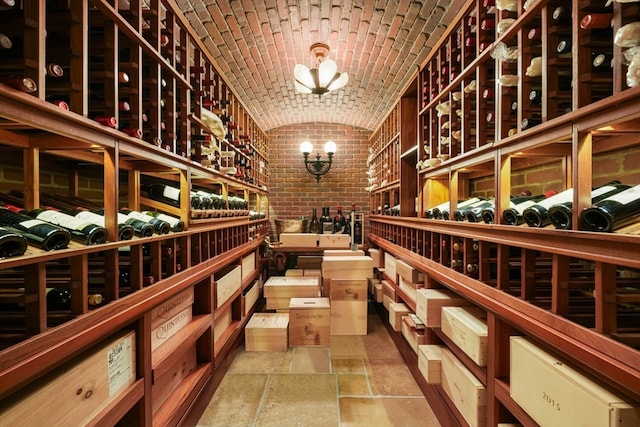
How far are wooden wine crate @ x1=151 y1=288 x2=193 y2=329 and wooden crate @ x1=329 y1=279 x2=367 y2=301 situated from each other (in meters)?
1.60

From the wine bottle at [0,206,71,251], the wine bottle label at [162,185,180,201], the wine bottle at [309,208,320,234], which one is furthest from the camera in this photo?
the wine bottle at [309,208,320,234]

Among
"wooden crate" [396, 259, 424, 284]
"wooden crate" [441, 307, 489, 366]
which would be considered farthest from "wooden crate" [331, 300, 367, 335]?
"wooden crate" [441, 307, 489, 366]

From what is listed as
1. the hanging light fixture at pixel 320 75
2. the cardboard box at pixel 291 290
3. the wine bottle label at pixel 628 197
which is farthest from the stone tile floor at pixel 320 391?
the hanging light fixture at pixel 320 75

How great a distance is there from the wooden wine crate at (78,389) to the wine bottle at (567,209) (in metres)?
1.64

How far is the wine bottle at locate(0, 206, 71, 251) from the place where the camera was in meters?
0.91

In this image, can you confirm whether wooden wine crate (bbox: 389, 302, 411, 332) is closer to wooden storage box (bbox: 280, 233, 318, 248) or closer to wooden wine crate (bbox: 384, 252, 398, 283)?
wooden wine crate (bbox: 384, 252, 398, 283)

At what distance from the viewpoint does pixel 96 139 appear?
3.82ft

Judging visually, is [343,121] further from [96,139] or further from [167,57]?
[96,139]

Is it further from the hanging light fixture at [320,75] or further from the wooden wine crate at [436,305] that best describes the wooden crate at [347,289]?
the hanging light fixture at [320,75]

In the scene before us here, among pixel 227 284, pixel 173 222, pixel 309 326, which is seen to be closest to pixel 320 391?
pixel 309 326

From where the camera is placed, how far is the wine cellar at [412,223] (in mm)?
891

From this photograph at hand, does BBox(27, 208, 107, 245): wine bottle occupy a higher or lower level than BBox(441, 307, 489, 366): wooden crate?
higher

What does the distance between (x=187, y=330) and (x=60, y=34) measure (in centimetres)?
163

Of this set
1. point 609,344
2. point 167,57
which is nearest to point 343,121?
point 167,57
